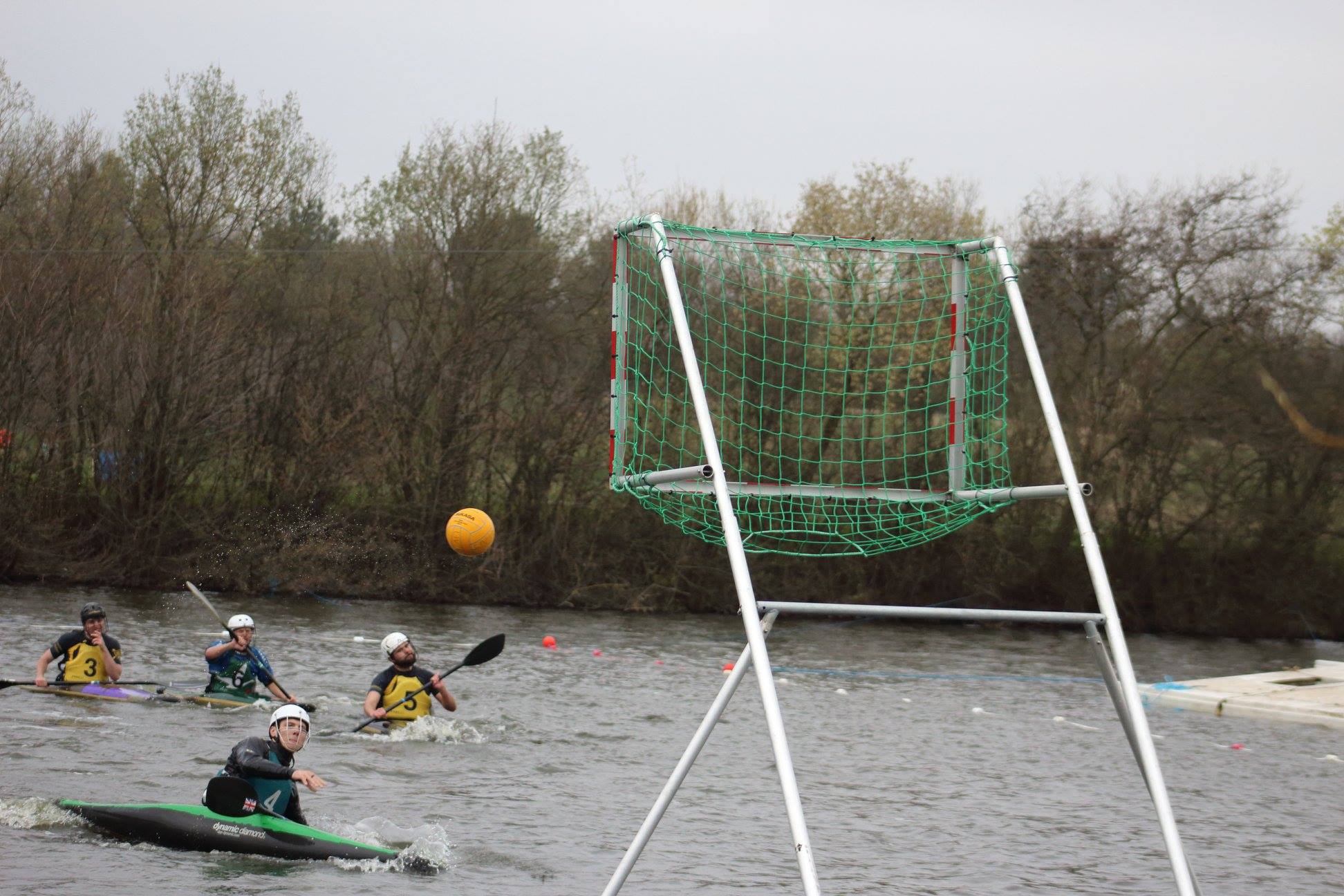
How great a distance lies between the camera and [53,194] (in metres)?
29.0

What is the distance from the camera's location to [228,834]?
8766 mm

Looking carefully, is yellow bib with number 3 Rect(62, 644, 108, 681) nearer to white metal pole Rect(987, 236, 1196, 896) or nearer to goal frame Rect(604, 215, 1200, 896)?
goal frame Rect(604, 215, 1200, 896)

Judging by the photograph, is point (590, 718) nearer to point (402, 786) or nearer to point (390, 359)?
point (402, 786)

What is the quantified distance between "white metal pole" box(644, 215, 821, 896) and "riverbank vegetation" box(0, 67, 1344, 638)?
2473 centimetres

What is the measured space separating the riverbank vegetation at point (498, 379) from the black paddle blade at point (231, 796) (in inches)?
771

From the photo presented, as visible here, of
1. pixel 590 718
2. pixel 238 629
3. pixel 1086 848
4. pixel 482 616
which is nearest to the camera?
pixel 1086 848

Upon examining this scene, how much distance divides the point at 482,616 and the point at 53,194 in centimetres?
1234

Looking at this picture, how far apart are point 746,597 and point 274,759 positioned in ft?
18.7

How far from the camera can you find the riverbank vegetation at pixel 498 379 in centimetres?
2814

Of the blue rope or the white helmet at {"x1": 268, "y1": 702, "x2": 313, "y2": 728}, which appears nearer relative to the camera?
the white helmet at {"x1": 268, "y1": 702, "x2": 313, "y2": 728}

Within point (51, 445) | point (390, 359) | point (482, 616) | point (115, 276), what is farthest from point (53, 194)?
point (482, 616)

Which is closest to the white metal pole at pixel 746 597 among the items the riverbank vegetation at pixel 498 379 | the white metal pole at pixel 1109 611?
the white metal pole at pixel 1109 611

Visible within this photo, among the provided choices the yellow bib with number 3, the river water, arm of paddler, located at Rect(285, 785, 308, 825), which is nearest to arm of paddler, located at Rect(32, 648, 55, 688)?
the river water

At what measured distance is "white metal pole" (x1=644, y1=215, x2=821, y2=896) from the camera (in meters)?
3.51
